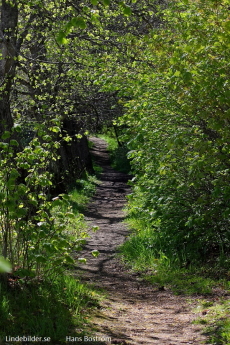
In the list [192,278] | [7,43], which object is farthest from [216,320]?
[7,43]

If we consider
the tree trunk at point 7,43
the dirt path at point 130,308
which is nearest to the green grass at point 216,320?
the dirt path at point 130,308

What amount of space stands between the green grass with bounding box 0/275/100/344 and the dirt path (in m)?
0.25

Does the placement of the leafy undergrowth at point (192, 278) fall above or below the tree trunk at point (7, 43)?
below

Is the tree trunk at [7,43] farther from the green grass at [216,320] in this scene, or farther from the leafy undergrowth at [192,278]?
the green grass at [216,320]

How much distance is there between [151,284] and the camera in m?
6.71

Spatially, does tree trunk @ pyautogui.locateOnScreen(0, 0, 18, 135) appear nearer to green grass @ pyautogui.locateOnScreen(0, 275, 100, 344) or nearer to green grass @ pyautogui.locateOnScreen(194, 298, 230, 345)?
green grass @ pyautogui.locateOnScreen(0, 275, 100, 344)

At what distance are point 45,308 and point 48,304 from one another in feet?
0.26

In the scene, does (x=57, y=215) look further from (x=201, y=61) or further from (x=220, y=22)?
(x=220, y=22)

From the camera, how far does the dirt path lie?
14.5 feet

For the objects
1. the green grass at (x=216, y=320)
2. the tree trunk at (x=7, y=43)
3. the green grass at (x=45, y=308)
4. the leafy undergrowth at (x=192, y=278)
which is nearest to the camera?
the green grass at (x=45, y=308)

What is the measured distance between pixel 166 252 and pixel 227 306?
2.66 meters

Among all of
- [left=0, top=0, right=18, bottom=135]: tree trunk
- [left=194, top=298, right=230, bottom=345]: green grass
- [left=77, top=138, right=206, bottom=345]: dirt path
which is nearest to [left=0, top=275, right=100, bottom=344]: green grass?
[left=77, top=138, right=206, bottom=345]: dirt path

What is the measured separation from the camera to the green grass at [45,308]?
13.1 ft

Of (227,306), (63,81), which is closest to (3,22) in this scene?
(63,81)
